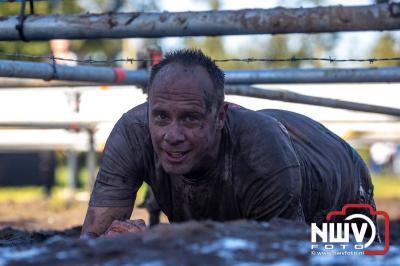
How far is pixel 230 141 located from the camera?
14.5ft

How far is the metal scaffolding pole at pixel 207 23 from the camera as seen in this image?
4.90 metres

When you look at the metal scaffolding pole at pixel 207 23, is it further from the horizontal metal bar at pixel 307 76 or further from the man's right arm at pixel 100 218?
the horizontal metal bar at pixel 307 76

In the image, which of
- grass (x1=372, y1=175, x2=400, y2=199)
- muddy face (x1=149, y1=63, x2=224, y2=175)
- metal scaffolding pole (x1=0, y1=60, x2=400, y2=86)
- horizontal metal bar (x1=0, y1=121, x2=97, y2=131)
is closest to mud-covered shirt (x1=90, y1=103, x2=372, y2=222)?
muddy face (x1=149, y1=63, x2=224, y2=175)

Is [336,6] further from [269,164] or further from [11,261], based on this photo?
[11,261]

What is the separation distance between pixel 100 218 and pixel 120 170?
0.25m

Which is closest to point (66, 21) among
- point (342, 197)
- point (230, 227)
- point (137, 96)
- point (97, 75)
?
point (97, 75)

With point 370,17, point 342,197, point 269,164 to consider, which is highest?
point 370,17

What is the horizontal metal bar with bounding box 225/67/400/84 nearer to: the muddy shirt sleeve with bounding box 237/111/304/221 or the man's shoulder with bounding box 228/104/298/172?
the man's shoulder with bounding box 228/104/298/172

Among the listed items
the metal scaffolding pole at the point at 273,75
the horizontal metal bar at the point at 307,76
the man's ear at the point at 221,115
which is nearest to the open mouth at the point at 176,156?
the man's ear at the point at 221,115

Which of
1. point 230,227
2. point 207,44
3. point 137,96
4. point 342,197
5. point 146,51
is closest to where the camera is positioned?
point 230,227

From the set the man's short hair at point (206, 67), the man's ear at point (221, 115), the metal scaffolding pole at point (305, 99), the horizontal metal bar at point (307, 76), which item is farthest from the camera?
the metal scaffolding pole at point (305, 99)

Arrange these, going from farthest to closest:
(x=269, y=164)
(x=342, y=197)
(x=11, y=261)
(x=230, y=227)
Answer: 1. (x=342, y=197)
2. (x=269, y=164)
3. (x=230, y=227)
4. (x=11, y=261)

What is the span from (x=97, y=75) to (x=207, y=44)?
84.5 ft

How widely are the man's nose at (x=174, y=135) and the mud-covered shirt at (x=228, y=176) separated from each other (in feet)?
1.11
